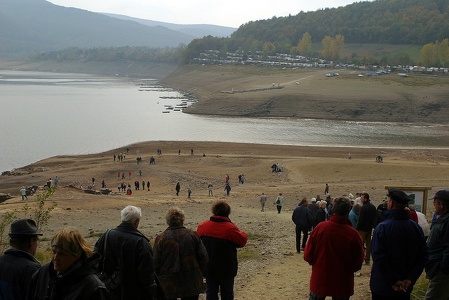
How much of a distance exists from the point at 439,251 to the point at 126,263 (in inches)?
135

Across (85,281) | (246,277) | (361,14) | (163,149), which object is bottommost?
(163,149)

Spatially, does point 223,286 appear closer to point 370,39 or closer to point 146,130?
point 146,130

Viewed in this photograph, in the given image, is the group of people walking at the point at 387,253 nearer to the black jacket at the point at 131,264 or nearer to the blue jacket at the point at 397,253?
the blue jacket at the point at 397,253

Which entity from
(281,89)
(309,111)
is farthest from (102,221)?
(281,89)

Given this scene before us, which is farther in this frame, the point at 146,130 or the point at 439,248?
the point at 146,130

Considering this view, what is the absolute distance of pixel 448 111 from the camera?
85.1 m

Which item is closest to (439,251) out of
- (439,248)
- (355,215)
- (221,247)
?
(439,248)

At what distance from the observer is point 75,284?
4867mm

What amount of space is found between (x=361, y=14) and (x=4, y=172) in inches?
6605

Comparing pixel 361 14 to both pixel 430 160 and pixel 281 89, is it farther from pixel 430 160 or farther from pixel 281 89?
pixel 430 160

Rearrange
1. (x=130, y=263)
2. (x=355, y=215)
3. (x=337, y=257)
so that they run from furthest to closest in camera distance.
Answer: (x=355, y=215), (x=337, y=257), (x=130, y=263)

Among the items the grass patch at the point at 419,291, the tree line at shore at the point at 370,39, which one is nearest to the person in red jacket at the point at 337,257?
the grass patch at the point at 419,291

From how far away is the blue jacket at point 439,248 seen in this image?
274 inches

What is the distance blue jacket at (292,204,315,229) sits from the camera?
44.0 feet
